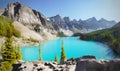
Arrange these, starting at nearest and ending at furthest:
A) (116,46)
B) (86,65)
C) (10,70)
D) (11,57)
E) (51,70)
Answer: (86,65) → (51,70) → (10,70) → (11,57) → (116,46)

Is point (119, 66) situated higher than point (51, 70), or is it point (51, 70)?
point (119, 66)

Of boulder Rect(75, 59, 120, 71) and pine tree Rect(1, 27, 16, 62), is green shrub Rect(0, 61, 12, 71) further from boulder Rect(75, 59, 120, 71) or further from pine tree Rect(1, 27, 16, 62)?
boulder Rect(75, 59, 120, 71)

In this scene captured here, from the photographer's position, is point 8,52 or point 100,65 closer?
point 100,65

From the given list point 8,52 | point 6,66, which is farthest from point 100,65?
point 8,52

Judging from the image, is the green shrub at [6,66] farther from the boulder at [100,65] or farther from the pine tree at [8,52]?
the boulder at [100,65]

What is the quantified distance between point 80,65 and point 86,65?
0.82m

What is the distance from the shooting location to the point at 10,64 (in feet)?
188

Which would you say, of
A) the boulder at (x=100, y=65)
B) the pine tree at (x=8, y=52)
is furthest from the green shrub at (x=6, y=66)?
the boulder at (x=100, y=65)

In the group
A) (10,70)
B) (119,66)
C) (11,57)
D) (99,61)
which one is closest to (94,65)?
(99,61)

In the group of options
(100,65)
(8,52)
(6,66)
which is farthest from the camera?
(8,52)

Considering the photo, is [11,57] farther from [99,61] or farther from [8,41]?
[99,61]

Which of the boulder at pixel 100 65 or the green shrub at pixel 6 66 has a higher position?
the boulder at pixel 100 65

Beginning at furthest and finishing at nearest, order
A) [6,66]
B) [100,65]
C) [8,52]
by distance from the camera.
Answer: [8,52] < [6,66] < [100,65]

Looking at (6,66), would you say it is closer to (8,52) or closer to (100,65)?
(8,52)
